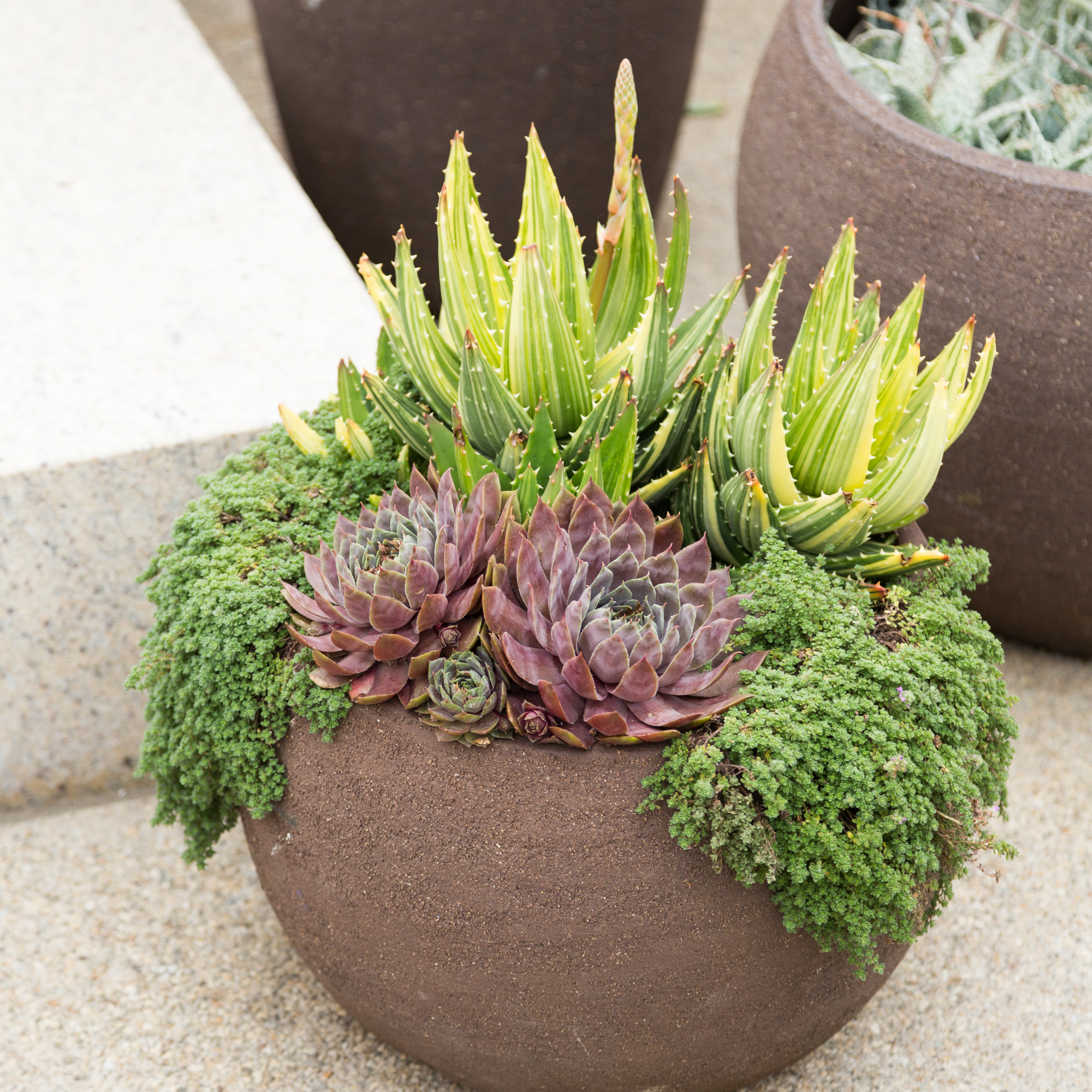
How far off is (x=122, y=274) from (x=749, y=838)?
154cm

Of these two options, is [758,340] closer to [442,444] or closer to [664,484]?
[664,484]

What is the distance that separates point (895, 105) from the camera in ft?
6.79

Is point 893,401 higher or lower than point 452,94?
higher

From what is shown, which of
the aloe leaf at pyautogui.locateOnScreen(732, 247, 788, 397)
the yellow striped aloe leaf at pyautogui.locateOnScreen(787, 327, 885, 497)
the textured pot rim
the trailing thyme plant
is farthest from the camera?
the trailing thyme plant

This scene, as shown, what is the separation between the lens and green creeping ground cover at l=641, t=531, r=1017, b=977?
1.14 m

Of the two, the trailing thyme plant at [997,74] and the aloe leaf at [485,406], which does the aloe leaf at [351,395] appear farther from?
the trailing thyme plant at [997,74]

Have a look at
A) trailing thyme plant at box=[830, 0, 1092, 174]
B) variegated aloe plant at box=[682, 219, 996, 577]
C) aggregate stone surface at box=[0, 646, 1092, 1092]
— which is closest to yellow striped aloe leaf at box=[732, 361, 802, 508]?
variegated aloe plant at box=[682, 219, 996, 577]

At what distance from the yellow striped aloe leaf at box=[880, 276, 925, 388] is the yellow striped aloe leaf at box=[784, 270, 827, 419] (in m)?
0.08

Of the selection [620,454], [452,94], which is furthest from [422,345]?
[452,94]

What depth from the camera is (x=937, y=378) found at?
135 centimetres

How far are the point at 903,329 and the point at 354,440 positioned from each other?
690 millimetres

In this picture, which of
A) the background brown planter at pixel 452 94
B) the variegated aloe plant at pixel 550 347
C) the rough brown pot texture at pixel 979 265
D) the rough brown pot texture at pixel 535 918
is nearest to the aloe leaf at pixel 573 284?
the variegated aloe plant at pixel 550 347

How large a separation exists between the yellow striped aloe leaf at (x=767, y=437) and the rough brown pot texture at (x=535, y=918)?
14.0 inches

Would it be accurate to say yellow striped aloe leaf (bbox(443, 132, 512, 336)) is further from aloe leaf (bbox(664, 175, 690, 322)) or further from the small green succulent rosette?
the small green succulent rosette
